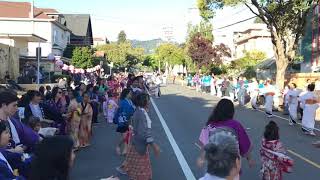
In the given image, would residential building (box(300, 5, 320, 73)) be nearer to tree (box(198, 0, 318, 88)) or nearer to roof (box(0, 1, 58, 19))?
tree (box(198, 0, 318, 88))

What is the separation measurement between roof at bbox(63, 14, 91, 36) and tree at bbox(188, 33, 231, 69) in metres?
18.0

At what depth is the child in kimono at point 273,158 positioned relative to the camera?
931 centimetres

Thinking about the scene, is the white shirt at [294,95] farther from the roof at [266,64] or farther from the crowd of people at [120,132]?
the roof at [266,64]

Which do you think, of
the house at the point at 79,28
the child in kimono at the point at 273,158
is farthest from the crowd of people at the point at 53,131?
the house at the point at 79,28

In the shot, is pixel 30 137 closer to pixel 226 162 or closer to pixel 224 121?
pixel 224 121

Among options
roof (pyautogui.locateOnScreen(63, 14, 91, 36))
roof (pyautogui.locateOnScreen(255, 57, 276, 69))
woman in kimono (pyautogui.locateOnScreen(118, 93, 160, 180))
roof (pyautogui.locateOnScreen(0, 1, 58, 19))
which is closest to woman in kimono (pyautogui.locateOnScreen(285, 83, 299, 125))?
woman in kimono (pyautogui.locateOnScreen(118, 93, 160, 180))

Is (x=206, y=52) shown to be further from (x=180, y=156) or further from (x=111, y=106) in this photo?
(x=180, y=156)

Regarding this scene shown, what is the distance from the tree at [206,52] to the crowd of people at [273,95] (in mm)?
18489

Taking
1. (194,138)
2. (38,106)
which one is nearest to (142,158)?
(38,106)

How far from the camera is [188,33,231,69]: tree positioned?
70.8m

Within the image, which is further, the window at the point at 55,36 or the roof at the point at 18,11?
the window at the point at 55,36

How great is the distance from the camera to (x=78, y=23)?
272ft

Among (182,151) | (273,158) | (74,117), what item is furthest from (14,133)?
(182,151)

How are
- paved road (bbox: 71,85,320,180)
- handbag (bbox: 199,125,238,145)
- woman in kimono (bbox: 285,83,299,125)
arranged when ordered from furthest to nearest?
woman in kimono (bbox: 285,83,299,125) → paved road (bbox: 71,85,320,180) → handbag (bbox: 199,125,238,145)
